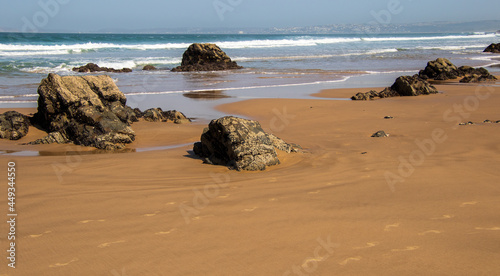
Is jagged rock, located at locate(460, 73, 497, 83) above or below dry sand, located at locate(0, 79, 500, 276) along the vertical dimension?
above

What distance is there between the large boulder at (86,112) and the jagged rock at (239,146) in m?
2.39

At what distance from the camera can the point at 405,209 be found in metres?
3.79

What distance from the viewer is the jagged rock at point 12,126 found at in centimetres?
830

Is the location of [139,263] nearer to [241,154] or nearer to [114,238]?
[114,238]

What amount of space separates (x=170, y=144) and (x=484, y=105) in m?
8.03

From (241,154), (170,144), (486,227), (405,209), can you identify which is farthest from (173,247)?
(170,144)

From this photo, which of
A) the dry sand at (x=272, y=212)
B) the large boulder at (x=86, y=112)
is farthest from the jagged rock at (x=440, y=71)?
the large boulder at (x=86, y=112)

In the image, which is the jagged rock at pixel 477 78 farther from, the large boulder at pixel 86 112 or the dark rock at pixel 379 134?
the large boulder at pixel 86 112

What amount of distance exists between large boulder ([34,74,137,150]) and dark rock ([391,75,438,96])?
872 centimetres

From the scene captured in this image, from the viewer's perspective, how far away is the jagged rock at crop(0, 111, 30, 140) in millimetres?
8297

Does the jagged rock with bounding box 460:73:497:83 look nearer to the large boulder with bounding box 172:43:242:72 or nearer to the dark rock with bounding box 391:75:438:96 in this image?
the dark rock with bounding box 391:75:438:96

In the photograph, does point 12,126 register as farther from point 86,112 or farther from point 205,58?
point 205,58

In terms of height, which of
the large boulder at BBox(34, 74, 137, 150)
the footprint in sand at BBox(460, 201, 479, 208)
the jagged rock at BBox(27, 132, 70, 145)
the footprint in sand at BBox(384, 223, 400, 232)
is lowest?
the jagged rock at BBox(27, 132, 70, 145)

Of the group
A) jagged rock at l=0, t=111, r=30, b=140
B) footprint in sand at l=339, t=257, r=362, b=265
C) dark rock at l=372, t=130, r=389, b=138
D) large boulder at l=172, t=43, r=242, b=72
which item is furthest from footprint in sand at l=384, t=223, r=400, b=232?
large boulder at l=172, t=43, r=242, b=72
